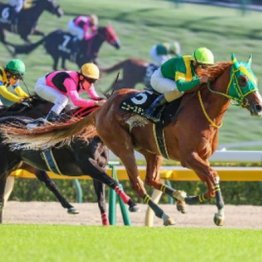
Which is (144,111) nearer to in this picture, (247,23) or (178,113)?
(178,113)

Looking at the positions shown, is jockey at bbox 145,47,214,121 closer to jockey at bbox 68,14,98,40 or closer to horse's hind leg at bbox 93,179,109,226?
horse's hind leg at bbox 93,179,109,226

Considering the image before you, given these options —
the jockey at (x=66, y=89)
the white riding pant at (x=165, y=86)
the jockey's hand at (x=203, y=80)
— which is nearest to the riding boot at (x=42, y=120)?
the jockey at (x=66, y=89)

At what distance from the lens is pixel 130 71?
1758 cm

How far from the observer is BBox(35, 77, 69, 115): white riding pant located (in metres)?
11.2

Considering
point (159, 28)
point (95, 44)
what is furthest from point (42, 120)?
point (159, 28)

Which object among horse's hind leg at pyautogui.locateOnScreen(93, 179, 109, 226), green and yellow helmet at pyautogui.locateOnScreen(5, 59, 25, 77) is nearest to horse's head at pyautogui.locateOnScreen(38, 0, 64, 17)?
green and yellow helmet at pyautogui.locateOnScreen(5, 59, 25, 77)

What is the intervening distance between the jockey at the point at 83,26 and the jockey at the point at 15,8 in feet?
2.66

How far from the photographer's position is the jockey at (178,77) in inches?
→ 388

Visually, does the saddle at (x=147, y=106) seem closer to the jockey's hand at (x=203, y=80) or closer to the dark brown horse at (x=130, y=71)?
the jockey's hand at (x=203, y=80)

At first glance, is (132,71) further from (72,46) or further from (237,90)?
(237,90)

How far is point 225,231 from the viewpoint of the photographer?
28.6ft

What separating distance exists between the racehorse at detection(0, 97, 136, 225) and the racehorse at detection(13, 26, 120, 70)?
242 inches

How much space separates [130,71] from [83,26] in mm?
A: 1033

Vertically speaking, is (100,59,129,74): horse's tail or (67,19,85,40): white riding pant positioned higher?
(67,19,85,40): white riding pant
